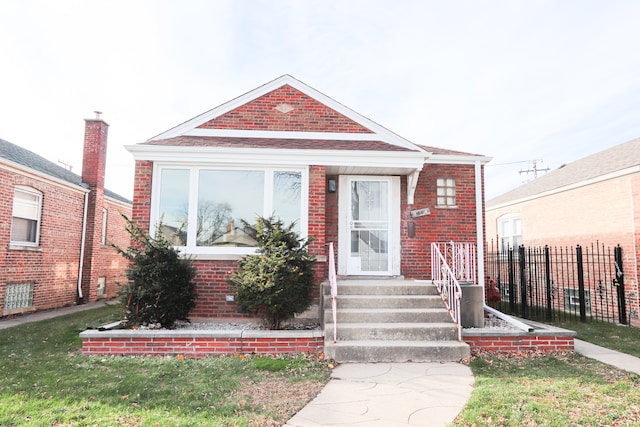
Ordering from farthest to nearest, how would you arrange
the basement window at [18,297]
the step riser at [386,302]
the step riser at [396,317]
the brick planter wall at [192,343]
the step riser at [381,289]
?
the basement window at [18,297] < the step riser at [381,289] < the step riser at [386,302] < the step riser at [396,317] < the brick planter wall at [192,343]

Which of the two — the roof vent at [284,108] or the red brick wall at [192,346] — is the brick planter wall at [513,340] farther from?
the roof vent at [284,108]

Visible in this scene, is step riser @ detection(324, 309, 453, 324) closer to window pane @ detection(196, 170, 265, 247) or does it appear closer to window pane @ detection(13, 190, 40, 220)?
window pane @ detection(196, 170, 265, 247)

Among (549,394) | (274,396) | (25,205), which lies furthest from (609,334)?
(25,205)

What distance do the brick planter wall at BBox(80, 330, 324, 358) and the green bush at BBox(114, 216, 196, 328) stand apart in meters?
0.64

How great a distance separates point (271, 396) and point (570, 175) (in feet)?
42.4

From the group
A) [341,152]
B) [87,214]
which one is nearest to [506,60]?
[341,152]

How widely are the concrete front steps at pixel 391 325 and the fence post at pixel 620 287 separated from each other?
5.50 m

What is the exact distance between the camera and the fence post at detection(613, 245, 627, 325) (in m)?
9.26

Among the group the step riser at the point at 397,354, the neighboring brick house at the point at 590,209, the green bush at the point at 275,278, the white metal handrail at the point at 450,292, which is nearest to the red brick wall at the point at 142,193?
the green bush at the point at 275,278

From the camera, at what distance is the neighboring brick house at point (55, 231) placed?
10.2 m

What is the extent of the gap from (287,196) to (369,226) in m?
1.97

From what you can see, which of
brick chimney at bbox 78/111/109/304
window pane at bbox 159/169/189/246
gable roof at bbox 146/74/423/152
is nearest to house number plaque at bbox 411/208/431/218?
gable roof at bbox 146/74/423/152

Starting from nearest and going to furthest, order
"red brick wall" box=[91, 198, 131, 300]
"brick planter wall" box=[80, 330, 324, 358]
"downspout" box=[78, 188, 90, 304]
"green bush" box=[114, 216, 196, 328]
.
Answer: "brick planter wall" box=[80, 330, 324, 358]
"green bush" box=[114, 216, 196, 328]
"downspout" box=[78, 188, 90, 304]
"red brick wall" box=[91, 198, 131, 300]

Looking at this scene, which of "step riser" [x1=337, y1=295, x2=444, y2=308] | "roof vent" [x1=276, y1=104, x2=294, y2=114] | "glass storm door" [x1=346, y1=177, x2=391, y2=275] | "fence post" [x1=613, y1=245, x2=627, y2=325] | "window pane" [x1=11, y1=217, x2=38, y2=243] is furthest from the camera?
"window pane" [x1=11, y1=217, x2=38, y2=243]
